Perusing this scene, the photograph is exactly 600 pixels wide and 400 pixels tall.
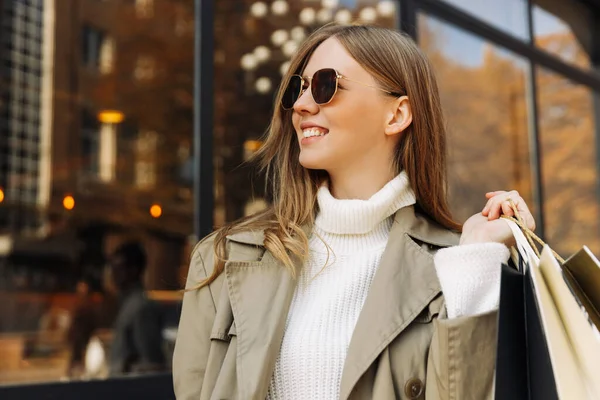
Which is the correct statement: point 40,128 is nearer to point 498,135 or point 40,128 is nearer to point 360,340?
point 498,135

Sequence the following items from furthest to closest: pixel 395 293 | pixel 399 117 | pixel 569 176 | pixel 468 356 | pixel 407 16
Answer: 1. pixel 569 176
2. pixel 407 16
3. pixel 399 117
4. pixel 395 293
5. pixel 468 356

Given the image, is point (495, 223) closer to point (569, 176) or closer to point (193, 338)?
point (193, 338)

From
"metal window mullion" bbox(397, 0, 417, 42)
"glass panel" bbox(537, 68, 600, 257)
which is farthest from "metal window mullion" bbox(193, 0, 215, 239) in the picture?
"glass panel" bbox(537, 68, 600, 257)

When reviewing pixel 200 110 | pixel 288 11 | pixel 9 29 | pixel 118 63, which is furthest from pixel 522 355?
pixel 118 63

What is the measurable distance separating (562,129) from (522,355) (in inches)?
285

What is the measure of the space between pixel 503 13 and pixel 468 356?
192 inches

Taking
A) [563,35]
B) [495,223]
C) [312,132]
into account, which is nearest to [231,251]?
[312,132]

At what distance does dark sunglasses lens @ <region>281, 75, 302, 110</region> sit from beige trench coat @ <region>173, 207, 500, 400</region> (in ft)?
1.16

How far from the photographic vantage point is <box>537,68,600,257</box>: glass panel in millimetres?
7770

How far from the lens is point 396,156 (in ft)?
6.52

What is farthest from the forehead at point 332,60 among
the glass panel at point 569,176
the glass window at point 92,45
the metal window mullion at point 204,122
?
the glass window at point 92,45

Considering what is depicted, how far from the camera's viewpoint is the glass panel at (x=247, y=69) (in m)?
6.75

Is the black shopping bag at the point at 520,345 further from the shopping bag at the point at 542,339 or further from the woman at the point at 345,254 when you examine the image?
the woman at the point at 345,254

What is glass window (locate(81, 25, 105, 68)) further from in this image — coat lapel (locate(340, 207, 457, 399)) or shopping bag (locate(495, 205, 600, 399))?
shopping bag (locate(495, 205, 600, 399))
